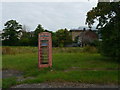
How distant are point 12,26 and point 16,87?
59084 mm

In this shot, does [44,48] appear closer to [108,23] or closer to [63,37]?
[108,23]

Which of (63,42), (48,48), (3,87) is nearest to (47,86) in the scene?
(3,87)

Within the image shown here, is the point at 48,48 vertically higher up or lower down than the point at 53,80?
higher up

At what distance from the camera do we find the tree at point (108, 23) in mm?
8891

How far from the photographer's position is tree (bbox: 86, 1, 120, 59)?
8891 millimetres

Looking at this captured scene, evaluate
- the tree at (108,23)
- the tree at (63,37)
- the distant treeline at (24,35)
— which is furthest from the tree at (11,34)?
the tree at (108,23)

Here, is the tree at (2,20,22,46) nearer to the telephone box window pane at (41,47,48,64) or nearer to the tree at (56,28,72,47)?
the tree at (56,28,72,47)

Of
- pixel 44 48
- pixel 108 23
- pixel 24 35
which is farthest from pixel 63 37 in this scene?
pixel 44 48

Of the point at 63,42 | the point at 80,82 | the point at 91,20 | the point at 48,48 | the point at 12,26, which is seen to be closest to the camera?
the point at 80,82

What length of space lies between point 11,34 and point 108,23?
163 feet

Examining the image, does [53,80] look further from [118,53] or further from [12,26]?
[12,26]

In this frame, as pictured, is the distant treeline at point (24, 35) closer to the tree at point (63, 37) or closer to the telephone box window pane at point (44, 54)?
the tree at point (63, 37)

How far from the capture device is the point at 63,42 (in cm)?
5684

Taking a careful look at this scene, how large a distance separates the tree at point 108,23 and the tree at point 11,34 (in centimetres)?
4376
